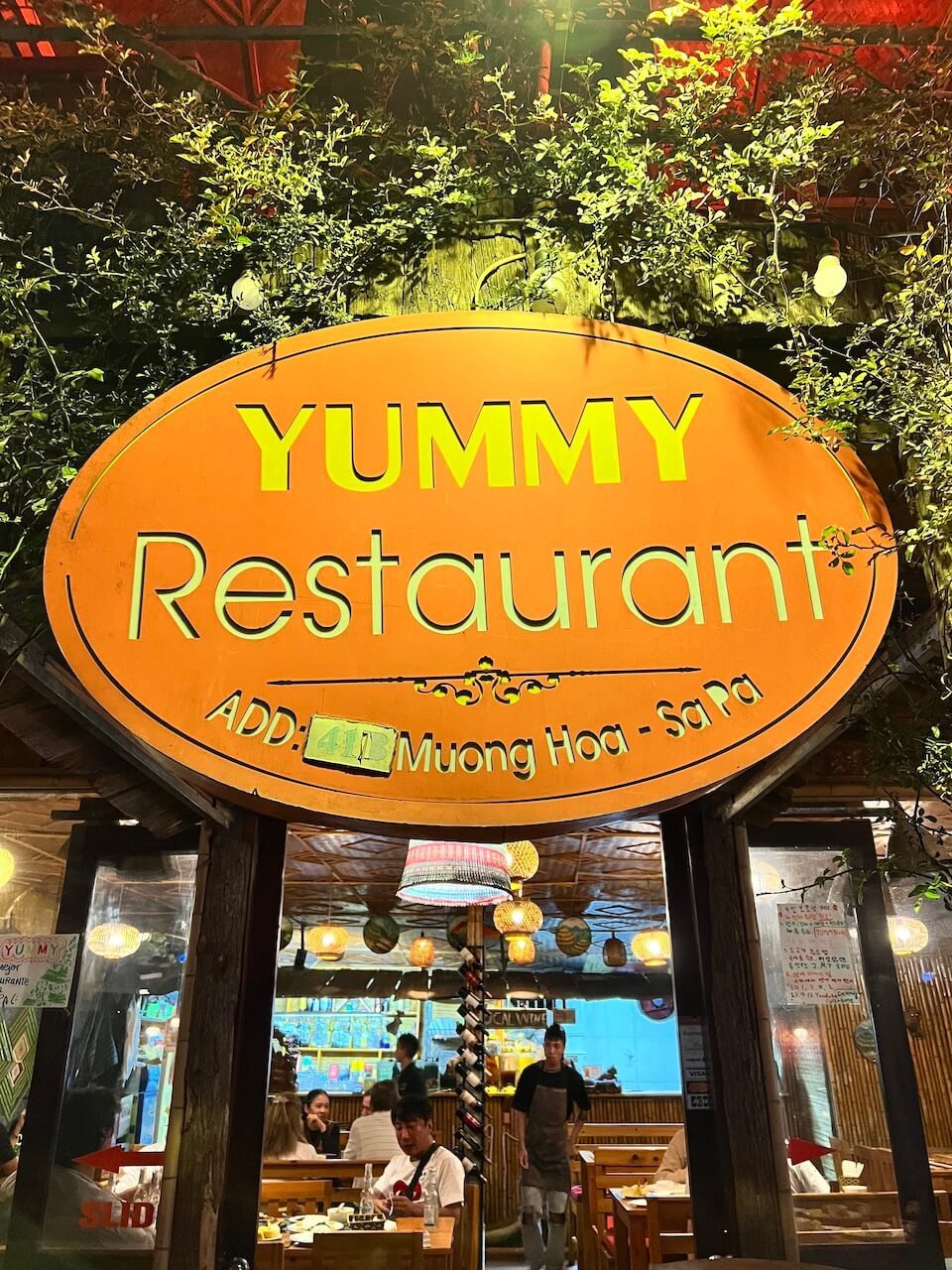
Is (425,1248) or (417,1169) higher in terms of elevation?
(417,1169)

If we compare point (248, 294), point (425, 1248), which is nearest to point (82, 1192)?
point (425, 1248)

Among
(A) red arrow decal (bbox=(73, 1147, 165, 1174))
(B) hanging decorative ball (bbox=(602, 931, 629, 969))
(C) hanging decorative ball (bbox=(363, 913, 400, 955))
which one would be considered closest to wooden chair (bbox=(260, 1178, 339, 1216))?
(A) red arrow decal (bbox=(73, 1147, 165, 1174))

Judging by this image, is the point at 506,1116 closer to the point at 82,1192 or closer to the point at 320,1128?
the point at 320,1128

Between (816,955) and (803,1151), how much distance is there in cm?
109

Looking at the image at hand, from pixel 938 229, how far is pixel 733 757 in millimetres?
1519

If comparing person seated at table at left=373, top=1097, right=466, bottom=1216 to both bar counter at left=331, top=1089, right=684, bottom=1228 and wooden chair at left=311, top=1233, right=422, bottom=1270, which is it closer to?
wooden chair at left=311, top=1233, right=422, bottom=1270

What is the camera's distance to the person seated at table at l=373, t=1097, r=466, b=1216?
5461mm

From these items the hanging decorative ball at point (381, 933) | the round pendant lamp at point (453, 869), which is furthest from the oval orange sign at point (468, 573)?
the hanging decorative ball at point (381, 933)

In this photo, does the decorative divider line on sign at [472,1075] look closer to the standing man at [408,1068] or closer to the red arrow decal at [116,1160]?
the standing man at [408,1068]

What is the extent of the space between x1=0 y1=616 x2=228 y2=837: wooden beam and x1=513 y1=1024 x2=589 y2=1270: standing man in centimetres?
446

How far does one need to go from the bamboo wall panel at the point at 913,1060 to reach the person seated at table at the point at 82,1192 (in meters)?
3.82

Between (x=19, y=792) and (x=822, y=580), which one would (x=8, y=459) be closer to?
(x=822, y=580)

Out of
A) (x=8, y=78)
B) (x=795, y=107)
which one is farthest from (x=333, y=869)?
(x=795, y=107)

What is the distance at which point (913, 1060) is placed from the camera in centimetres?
601
